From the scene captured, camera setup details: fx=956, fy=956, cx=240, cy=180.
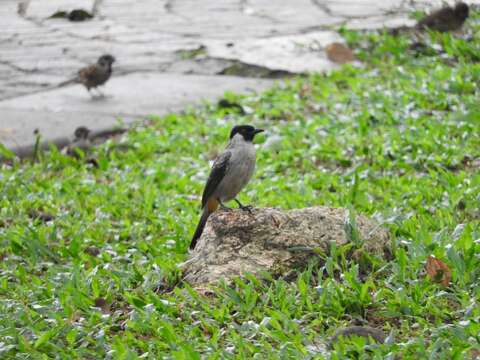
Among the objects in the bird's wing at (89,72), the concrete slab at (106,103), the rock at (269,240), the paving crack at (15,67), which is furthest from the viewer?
the paving crack at (15,67)

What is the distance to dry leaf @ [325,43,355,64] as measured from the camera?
10711 millimetres

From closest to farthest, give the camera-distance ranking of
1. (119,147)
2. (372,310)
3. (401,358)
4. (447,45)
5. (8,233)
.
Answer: (401,358), (372,310), (8,233), (119,147), (447,45)

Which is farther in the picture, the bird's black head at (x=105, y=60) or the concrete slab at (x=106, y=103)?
the bird's black head at (x=105, y=60)

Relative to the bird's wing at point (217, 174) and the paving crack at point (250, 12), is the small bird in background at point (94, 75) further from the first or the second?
the bird's wing at point (217, 174)

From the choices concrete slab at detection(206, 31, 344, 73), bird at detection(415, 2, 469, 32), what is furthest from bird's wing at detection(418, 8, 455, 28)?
concrete slab at detection(206, 31, 344, 73)

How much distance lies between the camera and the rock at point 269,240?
16.5 feet

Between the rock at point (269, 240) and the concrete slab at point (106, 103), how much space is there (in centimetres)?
398

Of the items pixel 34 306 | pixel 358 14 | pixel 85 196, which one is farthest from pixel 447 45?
pixel 34 306

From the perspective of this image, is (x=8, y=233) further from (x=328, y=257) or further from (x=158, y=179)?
(x=328, y=257)

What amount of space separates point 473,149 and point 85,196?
3.02 metres

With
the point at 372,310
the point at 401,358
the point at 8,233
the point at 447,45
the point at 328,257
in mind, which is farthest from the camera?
the point at 447,45

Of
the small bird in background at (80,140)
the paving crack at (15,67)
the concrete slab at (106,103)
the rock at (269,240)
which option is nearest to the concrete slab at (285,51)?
the concrete slab at (106,103)

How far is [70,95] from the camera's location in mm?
10383

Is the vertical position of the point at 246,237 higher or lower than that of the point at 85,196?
higher
